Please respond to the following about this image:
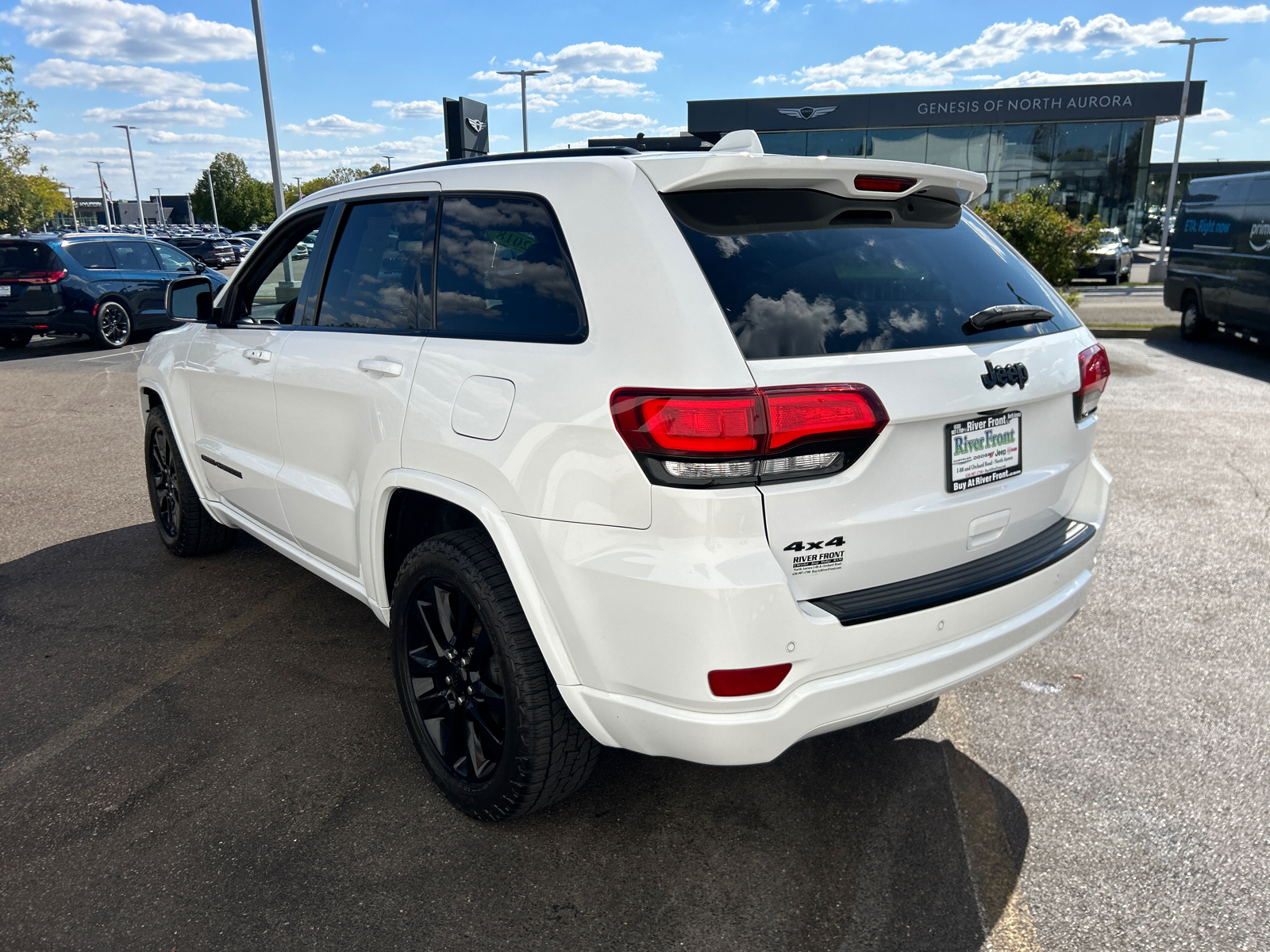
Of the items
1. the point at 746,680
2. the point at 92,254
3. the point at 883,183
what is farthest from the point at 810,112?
the point at 746,680

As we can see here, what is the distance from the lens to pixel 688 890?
2.44m

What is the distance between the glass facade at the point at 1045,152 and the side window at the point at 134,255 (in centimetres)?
2576

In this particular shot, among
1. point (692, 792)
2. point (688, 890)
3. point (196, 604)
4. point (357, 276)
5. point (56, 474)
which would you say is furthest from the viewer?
point (56, 474)

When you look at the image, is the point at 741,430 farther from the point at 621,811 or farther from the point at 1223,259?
the point at 1223,259

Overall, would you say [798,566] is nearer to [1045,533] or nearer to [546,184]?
[1045,533]

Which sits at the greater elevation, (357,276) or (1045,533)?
(357,276)

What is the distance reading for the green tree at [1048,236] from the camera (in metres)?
13.4

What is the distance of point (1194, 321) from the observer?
13.3 m

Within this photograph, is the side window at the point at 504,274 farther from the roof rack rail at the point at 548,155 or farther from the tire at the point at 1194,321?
the tire at the point at 1194,321

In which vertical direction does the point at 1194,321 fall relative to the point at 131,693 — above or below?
above

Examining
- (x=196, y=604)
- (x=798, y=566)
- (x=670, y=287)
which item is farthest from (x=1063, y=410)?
(x=196, y=604)

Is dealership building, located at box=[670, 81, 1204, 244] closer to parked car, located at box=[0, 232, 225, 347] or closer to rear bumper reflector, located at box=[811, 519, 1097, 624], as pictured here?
parked car, located at box=[0, 232, 225, 347]

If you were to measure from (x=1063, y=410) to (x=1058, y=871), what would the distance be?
4.21ft

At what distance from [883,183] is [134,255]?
16.2 m
